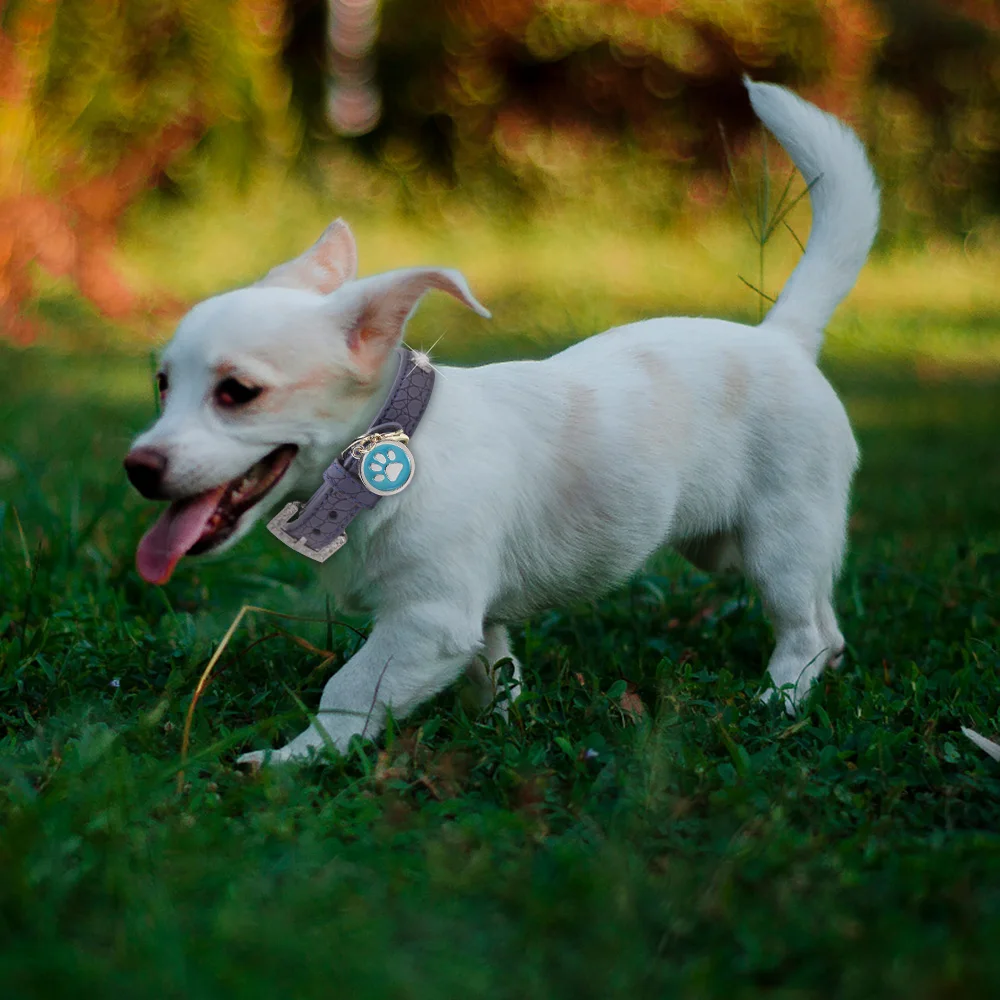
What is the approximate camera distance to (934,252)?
41.2 ft

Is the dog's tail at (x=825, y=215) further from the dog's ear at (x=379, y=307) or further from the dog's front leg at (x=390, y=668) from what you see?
the dog's front leg at (x=390, y=668)

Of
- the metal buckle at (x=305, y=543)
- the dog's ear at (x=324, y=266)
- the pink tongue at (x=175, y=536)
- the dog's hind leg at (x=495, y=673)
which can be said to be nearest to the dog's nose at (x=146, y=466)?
the pink tongue at (x=175, y=536)

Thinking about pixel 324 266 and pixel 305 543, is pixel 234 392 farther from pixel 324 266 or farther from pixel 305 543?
pixel 324 266

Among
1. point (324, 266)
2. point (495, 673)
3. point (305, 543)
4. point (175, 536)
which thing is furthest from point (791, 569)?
point (175, 536)

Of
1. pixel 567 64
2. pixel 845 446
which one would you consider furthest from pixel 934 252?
pixel 845 446

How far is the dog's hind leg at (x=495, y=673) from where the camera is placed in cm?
282

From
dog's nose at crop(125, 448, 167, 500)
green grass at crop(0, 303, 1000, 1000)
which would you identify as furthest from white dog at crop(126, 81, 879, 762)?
green grass at crop(0, 303, 1000, 1000)

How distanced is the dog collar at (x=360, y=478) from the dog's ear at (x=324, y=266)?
0.47m

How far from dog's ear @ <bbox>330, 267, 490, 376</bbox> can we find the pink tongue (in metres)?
0.40

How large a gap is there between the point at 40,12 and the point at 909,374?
543cm

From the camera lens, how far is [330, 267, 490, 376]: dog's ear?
256cm

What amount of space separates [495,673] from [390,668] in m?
0.37

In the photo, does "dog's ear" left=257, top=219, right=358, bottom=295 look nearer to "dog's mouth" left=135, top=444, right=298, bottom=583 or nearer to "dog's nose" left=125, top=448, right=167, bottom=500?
"dog's mouth" left=135, top=444, right=298, bottom=583

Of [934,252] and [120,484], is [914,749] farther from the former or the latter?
[934,252]
